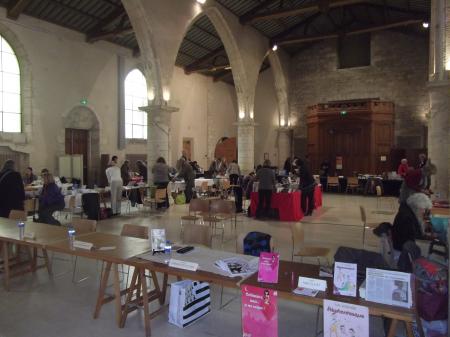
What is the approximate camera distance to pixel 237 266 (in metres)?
2.92

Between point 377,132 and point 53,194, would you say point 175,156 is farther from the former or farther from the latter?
point 53,194

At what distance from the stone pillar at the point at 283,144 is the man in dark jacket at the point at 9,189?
49.9 feet

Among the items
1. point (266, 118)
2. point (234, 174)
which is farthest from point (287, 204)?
point (266, 118)

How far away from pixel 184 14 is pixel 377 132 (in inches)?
364

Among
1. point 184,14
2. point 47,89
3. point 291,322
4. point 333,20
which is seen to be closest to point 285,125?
point 333,20

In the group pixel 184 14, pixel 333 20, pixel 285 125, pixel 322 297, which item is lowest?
pixel 322 297

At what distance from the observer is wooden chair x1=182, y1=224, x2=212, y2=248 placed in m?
4.08

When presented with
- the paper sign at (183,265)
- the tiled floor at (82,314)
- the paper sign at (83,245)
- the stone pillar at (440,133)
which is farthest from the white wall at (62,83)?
the stone pillar at (440,133)

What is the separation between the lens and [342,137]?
16.4m

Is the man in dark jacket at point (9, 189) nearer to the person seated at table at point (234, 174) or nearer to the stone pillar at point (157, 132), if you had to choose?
the stone pillar at point (157, 132)

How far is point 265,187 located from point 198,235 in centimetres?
437

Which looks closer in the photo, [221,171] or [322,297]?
[322,297]

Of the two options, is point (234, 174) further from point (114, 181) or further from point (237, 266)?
point (237, 266)

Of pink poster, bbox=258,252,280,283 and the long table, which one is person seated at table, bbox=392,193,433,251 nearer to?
the long table
